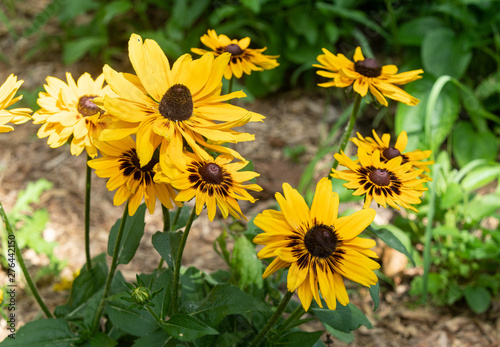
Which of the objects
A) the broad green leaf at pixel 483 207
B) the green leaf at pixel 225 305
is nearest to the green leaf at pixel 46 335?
the green leaf at pixel 225 305

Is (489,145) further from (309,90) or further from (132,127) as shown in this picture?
(132,127)

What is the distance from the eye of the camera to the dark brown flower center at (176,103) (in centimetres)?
91

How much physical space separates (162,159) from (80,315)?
2.37ft

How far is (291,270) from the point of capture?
885 mm

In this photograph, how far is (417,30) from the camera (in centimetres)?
277

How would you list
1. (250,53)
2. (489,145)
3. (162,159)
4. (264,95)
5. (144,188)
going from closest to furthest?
1. (162,159)
2. (144,188)
3. (250,53)
4. (489,145)
5. (264,95)

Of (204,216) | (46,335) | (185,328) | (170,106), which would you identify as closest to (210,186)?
(170,106)

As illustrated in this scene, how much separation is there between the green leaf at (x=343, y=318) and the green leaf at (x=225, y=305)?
155 millimetres

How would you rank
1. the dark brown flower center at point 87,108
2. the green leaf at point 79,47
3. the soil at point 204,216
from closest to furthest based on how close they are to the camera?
the dark brown flower center at point 87,108 → the soil at point 204,216 → the green leaf at point 79,47

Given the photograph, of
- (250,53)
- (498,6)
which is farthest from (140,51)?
(498,6)

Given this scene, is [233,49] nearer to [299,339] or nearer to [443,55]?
[299,339]

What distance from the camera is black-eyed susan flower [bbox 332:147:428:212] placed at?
1.04 m

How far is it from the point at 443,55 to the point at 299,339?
2046 mm

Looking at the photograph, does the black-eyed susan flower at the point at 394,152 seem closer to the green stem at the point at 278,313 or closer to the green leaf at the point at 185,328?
the green stem at the point at 278,313
